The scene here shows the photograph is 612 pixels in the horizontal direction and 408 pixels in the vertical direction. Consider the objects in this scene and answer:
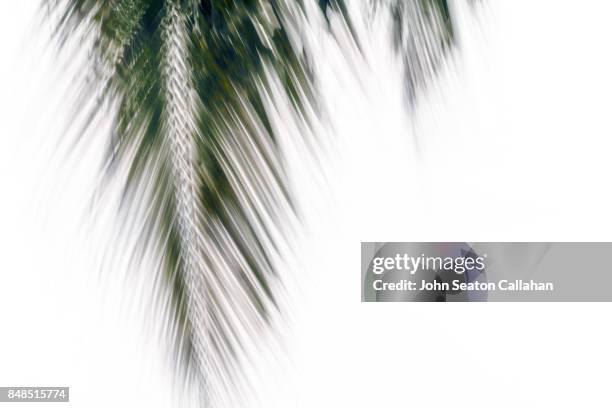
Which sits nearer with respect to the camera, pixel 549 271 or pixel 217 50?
pixel 217 50

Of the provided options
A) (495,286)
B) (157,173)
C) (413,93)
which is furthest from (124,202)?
(495,286)

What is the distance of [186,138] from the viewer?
4.13 ft

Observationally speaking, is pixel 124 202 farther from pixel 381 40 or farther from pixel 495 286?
pixel 495 286

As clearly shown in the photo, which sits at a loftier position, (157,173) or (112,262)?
(157,173)

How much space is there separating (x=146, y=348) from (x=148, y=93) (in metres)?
0.55

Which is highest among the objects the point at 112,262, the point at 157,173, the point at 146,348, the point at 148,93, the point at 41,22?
the point at 41,22

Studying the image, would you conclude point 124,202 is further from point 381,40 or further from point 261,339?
point 381,40

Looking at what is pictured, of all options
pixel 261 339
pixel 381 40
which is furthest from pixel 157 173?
pixel 381 40

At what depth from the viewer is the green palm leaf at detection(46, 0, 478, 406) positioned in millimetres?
1261

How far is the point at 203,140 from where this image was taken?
1.26 m

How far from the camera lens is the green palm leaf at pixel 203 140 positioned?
126 centimetres

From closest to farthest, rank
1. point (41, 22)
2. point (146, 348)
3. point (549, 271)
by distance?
1. point (41, 22)
2. point (146, 348)
3. point (549, 271)

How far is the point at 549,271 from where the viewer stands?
6.99 feet

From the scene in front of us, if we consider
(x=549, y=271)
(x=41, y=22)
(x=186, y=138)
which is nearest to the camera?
(x=186, y=138)
